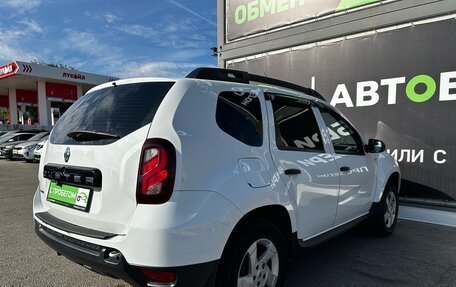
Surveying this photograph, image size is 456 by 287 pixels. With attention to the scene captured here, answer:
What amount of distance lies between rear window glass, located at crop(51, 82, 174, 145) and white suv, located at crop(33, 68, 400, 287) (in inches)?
0.4

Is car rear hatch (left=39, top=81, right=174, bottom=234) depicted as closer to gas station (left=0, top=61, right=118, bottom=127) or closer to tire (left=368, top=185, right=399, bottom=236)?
tire (left=368, top=185, right=399, bottom=236)

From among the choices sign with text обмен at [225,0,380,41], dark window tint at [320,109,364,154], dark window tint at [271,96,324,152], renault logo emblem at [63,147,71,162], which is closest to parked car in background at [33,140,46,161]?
sign with text обмен at [225,0,380,41]

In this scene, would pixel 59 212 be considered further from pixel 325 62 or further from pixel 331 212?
pixel 325 62

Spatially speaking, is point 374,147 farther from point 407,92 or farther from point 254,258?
point 407,92

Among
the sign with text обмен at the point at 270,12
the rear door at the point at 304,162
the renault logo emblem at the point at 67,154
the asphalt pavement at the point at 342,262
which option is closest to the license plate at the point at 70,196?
the renault logo emblem at the point at 67,154

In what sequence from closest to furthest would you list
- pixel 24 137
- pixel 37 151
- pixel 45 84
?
1. pixel 37 151
2. pixel 24 137
3. pixel 45 84

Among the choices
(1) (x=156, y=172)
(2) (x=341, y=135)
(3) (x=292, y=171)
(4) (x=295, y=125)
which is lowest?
(3) (x=292, y=171)

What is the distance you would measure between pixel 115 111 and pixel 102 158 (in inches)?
15.4

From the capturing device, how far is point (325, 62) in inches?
296

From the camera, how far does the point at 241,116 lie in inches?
106

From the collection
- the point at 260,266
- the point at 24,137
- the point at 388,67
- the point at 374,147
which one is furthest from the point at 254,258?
the point at 24,137

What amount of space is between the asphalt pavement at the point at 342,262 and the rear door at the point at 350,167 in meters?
0.52

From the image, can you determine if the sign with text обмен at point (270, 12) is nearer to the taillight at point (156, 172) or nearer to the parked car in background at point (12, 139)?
the taillight at point (156, 172)

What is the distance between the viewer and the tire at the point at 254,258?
2.39 m
